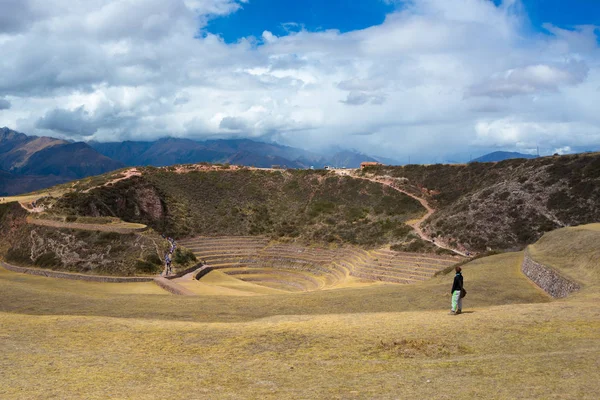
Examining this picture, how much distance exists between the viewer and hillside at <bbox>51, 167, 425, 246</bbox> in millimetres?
63156

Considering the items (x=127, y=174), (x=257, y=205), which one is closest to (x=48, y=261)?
(x=127, y=174)

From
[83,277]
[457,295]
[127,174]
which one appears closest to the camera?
[457,295]

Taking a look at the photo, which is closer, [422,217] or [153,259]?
[153,259]

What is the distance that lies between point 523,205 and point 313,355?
5176cm

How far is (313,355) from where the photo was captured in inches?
529

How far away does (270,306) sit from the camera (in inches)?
939

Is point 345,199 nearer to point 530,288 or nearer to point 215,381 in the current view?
point 530,288

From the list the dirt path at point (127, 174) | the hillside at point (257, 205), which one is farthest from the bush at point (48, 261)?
the dirt path at point (127, 174)

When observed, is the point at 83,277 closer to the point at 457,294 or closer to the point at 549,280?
the point at 457,294

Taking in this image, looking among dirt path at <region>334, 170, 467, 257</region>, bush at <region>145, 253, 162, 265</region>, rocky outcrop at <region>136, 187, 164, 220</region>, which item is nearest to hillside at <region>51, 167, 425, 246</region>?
rocky outcrop at <region>136, 187, 164, 220</region>

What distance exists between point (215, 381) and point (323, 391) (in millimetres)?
2854

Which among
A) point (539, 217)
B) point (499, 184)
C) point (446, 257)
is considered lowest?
point (446, 257)

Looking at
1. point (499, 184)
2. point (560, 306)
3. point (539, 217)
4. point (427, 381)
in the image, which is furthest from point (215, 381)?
point (499, 184)

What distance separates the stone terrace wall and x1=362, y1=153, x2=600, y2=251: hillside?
2250cm
